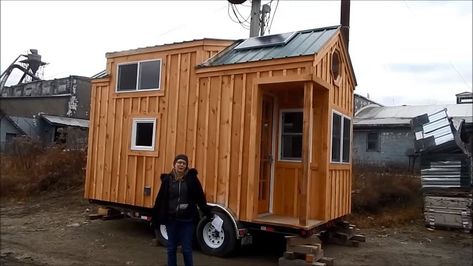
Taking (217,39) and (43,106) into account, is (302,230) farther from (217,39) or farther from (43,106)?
(43,106)

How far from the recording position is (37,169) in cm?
1666

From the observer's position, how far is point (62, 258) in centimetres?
740

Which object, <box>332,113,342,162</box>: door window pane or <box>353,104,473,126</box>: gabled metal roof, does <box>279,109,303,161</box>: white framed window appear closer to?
<box>332,113,342,162</box>: door window pane

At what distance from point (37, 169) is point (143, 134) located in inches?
376

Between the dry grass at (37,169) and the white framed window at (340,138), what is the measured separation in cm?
1086

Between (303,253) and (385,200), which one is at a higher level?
(385,200)

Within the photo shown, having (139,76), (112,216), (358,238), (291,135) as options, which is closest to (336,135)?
(291,135)

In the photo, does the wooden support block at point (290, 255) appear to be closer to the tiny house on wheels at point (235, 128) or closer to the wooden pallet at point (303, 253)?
the wooden pallet at point (303, 253)

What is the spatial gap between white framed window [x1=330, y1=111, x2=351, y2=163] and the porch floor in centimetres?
144

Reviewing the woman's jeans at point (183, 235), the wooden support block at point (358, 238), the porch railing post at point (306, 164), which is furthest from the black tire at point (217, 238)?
the wooden support block at point (358, 238)

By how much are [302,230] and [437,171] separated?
6.49m

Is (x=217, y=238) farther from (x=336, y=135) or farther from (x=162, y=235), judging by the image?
(x=336, y=135)

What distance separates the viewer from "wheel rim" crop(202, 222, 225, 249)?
7.66 meters

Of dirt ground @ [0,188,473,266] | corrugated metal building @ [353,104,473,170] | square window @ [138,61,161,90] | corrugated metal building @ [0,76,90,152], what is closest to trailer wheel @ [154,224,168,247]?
dirt ground @ [0,188,473,266]
